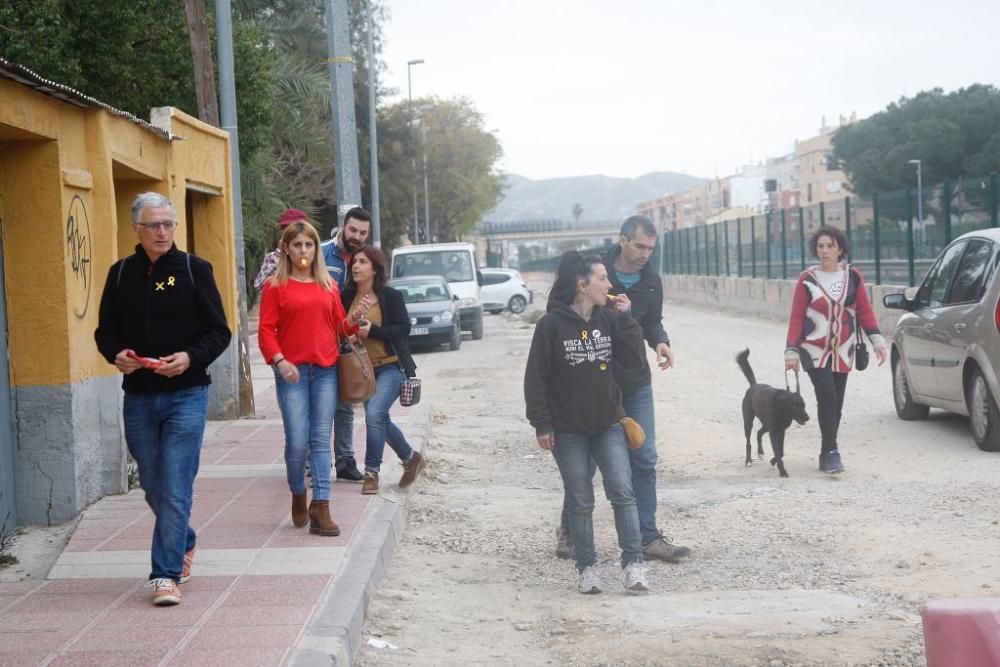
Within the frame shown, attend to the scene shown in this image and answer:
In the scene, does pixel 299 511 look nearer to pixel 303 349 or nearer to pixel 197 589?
pixel 303 349

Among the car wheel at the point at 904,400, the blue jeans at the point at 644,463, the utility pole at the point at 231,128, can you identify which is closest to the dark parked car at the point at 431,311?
the utility pole at the point at 231,128

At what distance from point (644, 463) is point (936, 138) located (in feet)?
239

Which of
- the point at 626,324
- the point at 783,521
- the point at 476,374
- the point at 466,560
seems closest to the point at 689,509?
the point at 783,521

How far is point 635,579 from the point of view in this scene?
21.6 feet

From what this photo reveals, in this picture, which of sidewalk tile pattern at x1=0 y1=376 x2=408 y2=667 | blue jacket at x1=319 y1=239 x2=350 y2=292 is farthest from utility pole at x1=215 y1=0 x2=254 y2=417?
blue jacket at x1=319 y1=239 x2=350 y2=292

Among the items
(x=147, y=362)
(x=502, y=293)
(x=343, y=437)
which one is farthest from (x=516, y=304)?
(x=147, y=362)

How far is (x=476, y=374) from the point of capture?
20.3m

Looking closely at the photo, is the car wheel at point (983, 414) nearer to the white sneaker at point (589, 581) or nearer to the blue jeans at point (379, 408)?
the blue jeans at point (379, 408)

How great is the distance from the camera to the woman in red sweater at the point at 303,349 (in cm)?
729

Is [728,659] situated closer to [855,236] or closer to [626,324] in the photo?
[626,324]

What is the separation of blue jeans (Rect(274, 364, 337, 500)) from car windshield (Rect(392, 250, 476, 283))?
900 inches

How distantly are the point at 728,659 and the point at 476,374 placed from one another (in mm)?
15070

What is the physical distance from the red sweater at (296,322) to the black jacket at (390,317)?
988 mm

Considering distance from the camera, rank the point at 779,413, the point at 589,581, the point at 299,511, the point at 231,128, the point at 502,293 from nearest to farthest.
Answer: the point at 589,581 → the point at 299,511 → the point at 779,413 → the point at 231,128 → the point at 502,293
